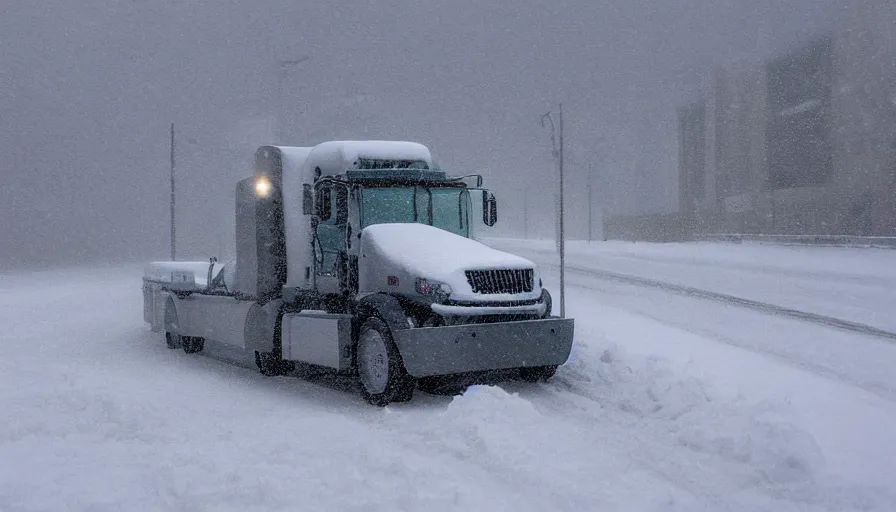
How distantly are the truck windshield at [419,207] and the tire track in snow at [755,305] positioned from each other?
8.53 m

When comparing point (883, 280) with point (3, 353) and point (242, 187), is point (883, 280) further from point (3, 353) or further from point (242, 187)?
point (3, 353)

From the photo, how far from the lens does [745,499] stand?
5.78m

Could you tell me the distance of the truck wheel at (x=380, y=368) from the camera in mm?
9250

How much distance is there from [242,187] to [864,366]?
30.8 ft

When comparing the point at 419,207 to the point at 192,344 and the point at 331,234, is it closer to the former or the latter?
the point at 331,234

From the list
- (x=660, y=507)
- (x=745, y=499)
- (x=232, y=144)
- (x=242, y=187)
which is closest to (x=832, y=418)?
(x=745, y=499)

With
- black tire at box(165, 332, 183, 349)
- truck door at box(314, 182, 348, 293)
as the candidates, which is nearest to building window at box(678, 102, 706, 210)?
black tire at box(165, 332, 183, 349)

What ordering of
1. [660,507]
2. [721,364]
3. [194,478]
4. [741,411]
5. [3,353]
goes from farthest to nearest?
[3,353]
[721,364]
[741,411]
[194,478]
[660,507]

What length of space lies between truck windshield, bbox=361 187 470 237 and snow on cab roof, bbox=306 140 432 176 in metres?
0.64

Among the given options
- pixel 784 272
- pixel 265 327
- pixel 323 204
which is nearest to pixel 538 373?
pixel 323 204

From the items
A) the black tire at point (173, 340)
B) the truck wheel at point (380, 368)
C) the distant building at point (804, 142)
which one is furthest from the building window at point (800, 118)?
the truck wheel at point (380, 368)

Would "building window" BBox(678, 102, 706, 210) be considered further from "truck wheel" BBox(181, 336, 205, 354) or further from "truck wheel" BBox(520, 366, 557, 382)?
"truck wheel" BBox(520, 366, 557, 382)

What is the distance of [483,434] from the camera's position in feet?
24.2

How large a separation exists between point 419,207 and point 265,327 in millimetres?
2797
